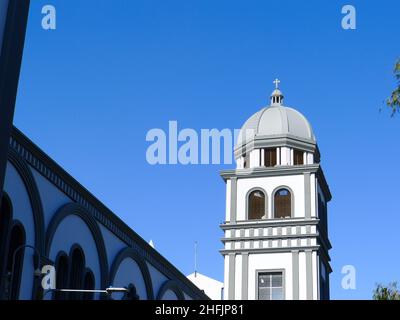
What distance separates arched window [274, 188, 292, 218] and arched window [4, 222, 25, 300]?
78.8ft

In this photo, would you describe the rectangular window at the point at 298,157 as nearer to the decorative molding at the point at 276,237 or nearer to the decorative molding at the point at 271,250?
the decorative molding at the point at 276,237

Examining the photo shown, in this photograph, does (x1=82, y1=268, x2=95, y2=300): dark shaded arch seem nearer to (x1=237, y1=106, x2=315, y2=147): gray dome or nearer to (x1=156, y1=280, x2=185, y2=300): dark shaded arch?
(x1=156, y1=280, x2=185, y2=300): dark shaded arch

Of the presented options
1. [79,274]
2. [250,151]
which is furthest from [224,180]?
[79,274]

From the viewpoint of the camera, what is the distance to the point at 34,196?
2234 cm

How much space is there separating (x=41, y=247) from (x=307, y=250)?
22052mm

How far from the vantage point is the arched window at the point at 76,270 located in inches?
1017

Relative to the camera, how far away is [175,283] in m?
39.0

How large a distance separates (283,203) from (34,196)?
23.9 m

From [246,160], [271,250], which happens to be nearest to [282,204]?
[271,250]

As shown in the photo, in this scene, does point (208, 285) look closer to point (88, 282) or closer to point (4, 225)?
point (88, 282)

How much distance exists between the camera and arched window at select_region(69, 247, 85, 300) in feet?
84.8

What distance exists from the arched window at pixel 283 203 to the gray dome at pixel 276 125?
3.69 m

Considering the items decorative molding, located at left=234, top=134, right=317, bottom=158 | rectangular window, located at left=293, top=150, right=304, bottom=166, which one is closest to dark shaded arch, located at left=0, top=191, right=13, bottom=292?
decorative molding, located at left=234, top=134, right=317, bottom=158

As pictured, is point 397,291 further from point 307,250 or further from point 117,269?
point 307,250
